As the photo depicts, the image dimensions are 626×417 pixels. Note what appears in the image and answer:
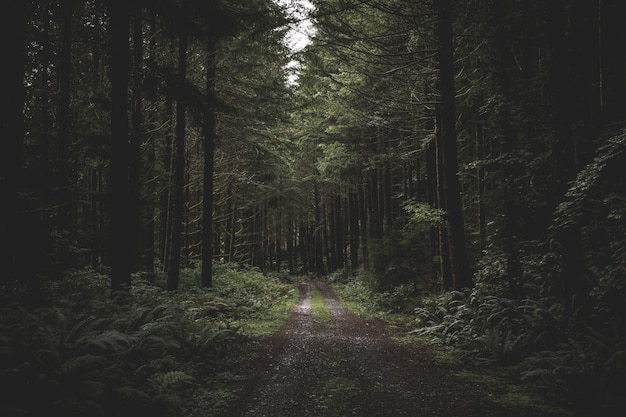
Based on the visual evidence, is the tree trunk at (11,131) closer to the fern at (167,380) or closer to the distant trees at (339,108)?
the distant trees at (339,108)

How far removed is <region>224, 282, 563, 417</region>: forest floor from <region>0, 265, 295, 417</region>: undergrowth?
68cm

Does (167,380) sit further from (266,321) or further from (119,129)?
(266,321)

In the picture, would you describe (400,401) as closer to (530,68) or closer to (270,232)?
(530,68)

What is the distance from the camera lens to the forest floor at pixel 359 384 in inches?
219

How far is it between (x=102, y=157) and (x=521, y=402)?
1305cm

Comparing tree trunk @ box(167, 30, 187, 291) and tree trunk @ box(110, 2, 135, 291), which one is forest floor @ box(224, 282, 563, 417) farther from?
tree trunk @ box(167, 30, 187, 291)

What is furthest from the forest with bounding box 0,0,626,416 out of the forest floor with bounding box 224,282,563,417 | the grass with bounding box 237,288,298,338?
the forest floor with bounding box 224,282,563,417

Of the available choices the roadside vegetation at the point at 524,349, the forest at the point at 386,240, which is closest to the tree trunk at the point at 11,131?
the forest at the point at 386,240

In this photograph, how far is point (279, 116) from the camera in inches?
731

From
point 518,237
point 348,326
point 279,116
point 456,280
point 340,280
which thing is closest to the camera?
point 518,237

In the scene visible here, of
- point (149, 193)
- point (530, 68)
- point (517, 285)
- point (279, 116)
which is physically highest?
point (279, 116)

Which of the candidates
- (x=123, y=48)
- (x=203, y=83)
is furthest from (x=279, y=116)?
(x=123, y=48)

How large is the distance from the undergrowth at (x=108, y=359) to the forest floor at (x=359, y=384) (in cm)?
68

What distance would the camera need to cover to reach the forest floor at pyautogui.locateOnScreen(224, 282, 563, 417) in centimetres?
556
